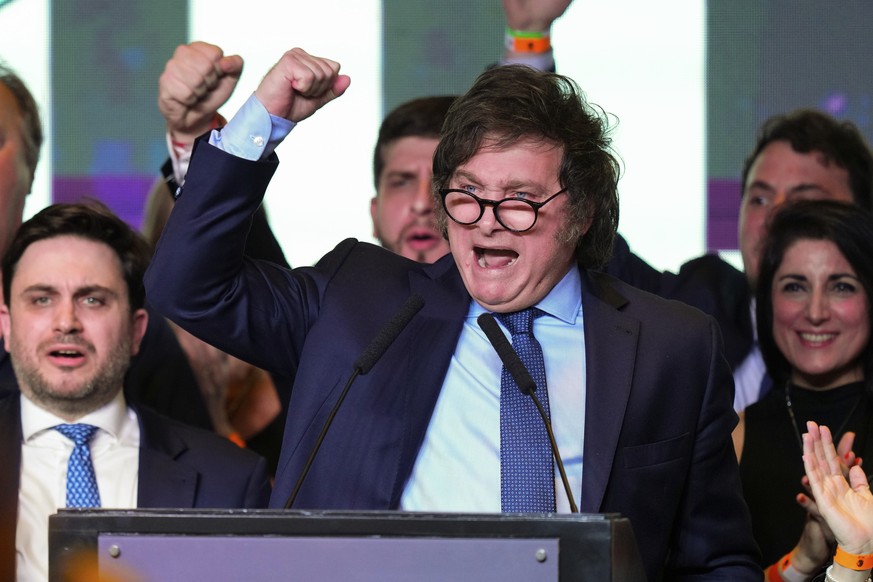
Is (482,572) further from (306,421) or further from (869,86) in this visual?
(869,86)

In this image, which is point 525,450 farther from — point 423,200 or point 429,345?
point 423,200

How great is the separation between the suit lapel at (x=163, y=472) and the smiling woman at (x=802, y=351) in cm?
117

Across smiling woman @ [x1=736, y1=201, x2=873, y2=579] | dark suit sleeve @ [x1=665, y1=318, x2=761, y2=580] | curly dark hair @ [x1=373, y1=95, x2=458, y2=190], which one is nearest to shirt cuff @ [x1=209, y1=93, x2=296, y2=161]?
dark suit sleeve @ [x1=665, y1=318, x2=761, y2=580]

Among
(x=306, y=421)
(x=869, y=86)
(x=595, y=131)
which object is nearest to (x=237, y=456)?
(x=306, y=421)

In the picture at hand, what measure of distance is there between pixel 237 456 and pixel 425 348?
95 centimetres

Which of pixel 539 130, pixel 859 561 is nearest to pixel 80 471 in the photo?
pixel 539 130

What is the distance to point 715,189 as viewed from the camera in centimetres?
376

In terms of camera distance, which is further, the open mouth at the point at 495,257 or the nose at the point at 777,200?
the nose at the point at 777,200

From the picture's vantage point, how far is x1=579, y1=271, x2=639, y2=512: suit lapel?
70.1 inches

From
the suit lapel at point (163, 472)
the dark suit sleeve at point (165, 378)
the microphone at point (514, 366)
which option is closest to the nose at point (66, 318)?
the suit lapel at point (163, 472)

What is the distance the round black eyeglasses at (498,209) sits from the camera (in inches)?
71.7

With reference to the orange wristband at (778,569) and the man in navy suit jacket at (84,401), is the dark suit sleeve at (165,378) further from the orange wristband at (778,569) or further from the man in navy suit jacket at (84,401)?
the orange wristband at (778,569)

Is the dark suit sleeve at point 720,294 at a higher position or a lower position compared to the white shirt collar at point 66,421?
higher

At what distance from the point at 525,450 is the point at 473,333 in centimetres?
23
